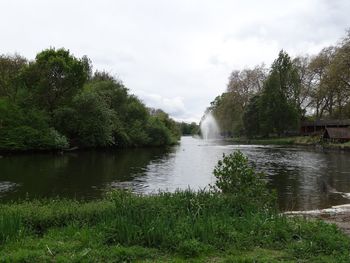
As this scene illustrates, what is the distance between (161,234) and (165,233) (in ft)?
0.33

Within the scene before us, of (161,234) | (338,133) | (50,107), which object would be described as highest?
(50,107)

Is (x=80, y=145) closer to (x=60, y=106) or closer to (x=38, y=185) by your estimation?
(x=60, y=106)

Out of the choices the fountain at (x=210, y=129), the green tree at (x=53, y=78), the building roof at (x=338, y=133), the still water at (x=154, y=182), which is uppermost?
the green tree at (x=53, y=78)

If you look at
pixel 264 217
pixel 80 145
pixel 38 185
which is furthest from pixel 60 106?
pixel 264 217

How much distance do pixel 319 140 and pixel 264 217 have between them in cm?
6570

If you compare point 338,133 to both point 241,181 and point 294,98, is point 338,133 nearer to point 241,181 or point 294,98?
point 294,98

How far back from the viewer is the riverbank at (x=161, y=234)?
6.45 meters

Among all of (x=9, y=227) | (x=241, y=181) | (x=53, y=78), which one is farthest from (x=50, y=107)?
(x=9, y=227)

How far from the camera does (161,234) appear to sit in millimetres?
7137

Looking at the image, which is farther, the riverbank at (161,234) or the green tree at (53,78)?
the green tree at (53,78)

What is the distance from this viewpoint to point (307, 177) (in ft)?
85.0

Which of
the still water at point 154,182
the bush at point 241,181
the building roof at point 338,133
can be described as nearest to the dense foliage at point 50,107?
the still water at point 154,182

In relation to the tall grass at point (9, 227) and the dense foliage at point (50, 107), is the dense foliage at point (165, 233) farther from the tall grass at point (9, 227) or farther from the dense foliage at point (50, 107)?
the dense foliage at point (50, 107)

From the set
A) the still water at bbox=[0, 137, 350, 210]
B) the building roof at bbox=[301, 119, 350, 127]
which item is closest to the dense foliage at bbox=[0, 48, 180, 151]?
the still water at bbox=[0, 137, 350, 210]
